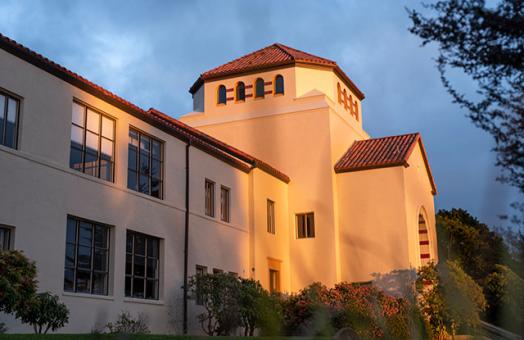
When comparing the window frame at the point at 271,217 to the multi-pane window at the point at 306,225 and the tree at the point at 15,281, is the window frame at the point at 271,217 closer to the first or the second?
the multi-pane window at the point at 306,225

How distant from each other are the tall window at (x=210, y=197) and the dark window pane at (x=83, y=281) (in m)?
7.01

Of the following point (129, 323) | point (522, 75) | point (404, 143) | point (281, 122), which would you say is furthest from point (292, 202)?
point (522, 75)

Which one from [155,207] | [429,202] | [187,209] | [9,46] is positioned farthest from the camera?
[429,202]

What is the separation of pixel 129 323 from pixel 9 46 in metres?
7.74

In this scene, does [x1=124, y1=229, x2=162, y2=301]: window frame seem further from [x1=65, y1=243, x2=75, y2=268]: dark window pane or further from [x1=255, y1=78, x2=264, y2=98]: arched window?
[x1=255, y1=78, x2=264, y2=98]: arched window

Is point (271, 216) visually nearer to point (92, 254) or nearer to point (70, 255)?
point (92, 254)

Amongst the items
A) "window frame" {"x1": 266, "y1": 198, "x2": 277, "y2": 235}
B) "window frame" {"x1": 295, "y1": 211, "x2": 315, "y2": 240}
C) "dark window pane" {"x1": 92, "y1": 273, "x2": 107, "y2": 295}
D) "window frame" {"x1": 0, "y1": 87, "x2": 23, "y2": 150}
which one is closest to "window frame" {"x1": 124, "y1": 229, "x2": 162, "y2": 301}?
"dark window pane" {"x1": 92, "y1": 273, "x2": 107, "y2": 295}

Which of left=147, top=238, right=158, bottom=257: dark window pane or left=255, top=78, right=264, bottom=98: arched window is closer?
left=147, top=238, right=158, bottom=257: dark window pane

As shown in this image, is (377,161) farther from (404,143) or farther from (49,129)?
(49,129)

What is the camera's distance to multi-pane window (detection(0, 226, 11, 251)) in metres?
15.4

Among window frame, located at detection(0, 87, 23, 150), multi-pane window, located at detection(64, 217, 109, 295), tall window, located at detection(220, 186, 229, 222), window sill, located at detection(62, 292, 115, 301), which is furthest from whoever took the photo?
tall window, located at detection(220, 186, 229, 222)

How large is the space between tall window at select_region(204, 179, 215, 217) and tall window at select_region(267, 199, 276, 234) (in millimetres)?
4300

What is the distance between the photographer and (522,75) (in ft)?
19.8

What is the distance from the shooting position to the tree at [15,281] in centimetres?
1226
